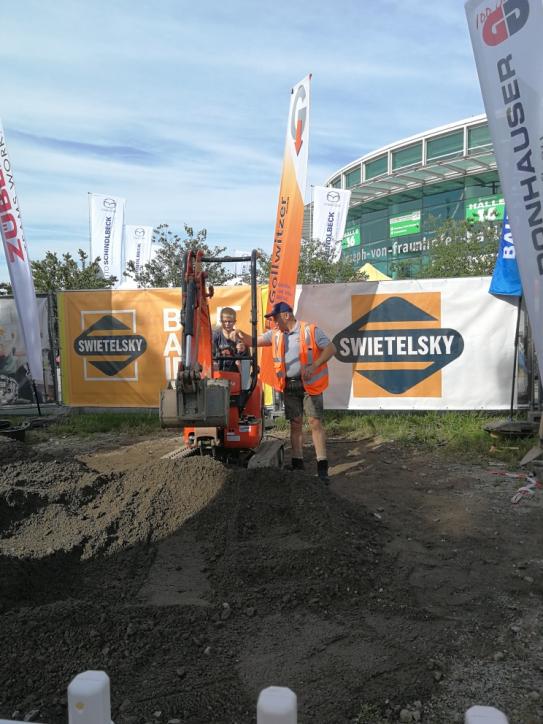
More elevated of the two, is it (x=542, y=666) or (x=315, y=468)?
(x=315, y=468)

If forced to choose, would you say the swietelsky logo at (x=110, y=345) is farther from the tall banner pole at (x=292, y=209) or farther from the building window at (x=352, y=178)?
the building window at (x=352, y=178)

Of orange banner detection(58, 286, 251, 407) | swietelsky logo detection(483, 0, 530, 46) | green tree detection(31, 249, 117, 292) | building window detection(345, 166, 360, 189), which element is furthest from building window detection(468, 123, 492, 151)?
swietelsky logo detection(483, 0, 530, 46)

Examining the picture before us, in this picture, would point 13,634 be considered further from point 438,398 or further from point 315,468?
point 438,398

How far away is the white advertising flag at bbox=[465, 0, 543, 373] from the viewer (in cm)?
487

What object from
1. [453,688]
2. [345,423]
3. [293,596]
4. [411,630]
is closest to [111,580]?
[293,596]

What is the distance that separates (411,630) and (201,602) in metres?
1.27

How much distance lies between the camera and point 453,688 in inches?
112

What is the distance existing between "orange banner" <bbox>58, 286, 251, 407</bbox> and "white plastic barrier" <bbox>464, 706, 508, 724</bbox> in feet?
29.2

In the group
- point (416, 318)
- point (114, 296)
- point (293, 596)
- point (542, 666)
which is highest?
point (114, 296)

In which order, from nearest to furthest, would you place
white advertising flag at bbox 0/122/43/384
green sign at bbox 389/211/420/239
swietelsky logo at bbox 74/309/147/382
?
1. white advertising flag at bbox 0/122/43/384
2. swietelsky logo at bbox 74/309/147/382
3. green sign at bbox 389/211/420/239

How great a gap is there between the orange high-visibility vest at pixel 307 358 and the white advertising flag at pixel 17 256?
17.3 feet

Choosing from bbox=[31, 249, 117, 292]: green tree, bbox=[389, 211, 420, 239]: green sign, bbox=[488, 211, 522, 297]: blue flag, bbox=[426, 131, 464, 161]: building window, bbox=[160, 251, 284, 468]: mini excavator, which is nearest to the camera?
bbox=[160, 251, 284, 468]: mini excavator

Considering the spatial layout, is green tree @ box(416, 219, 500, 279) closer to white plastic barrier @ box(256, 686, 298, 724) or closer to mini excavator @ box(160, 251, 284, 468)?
mini excavator @ box(160, 251, 284, 468)

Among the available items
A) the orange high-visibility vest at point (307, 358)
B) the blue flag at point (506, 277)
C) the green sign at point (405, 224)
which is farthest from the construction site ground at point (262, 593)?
the green sign at point (405, 224)
